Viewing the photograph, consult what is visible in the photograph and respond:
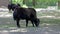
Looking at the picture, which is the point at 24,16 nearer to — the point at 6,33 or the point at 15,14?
the point at 15,14

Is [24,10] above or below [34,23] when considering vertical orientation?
above

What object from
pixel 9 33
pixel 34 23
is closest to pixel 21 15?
pixel 34 23

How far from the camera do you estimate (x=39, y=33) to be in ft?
41.2

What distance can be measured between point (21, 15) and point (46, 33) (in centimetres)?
314

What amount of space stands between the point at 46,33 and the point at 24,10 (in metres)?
3.22

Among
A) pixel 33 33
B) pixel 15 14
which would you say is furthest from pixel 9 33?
pixel 15 14

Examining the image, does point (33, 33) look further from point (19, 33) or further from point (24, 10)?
point (24, 10)

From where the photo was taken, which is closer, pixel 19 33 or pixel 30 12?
pixel 19 33

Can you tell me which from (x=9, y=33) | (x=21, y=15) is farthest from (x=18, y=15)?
(x=9, y=33)

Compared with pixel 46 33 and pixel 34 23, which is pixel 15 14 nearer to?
pixel 34 23

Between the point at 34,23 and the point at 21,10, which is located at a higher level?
the point at 21,10

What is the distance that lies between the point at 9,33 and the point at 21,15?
2805 millimetres

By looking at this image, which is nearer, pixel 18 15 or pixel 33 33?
pixel 33 33

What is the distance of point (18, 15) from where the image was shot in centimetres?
1522
